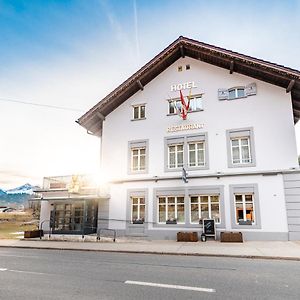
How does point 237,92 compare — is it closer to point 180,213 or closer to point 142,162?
point 142,162

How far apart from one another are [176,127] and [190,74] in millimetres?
3855

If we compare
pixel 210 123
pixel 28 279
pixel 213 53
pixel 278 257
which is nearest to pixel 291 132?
pixel 210 123

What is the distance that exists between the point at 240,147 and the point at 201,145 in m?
2.40

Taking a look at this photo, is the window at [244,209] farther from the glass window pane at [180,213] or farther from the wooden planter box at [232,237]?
the glass window pane at [180,213]

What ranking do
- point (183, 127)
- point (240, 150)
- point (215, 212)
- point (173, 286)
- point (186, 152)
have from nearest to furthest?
point (173, 286) → point (215, 212) → point (240, 150) → point (186, 152) → point (183, 127)

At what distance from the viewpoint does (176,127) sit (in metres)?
18.6

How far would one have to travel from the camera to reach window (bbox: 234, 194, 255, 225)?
15.9m

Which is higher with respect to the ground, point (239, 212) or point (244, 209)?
point (244, 209)

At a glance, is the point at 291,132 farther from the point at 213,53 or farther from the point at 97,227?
the point at 97,227

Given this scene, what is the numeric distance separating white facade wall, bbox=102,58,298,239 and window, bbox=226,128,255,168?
9.7 inches

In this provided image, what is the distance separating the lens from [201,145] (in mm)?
17984

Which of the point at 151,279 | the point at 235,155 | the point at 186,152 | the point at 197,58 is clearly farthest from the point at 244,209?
the point at 151,279

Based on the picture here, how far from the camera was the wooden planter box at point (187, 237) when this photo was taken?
Result: 15867 millimetres

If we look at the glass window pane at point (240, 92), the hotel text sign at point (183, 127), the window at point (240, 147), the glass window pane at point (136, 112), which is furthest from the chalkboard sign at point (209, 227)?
the glass window pane at point (136, 112)
